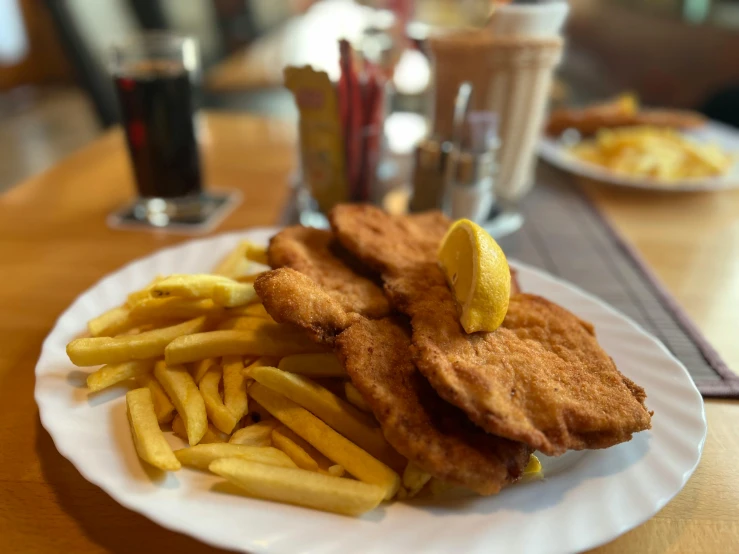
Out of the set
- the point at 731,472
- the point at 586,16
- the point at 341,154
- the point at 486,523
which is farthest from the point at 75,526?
the point at 586,16

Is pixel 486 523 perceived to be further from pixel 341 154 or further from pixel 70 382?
pixel 341 154

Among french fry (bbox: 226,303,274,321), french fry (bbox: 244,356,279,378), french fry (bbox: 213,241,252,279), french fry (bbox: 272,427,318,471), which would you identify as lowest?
french fry (bbox: 272,427,318,471)

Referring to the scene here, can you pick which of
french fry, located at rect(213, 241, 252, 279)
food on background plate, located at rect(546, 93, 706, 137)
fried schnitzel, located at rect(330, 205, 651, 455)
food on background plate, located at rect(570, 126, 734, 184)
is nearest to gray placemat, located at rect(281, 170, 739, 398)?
food on background plate, located at rect(570, 126, 734, 184)

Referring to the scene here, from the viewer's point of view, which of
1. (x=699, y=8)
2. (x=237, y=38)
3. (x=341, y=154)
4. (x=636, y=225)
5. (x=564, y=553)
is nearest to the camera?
(x=564, y=553)

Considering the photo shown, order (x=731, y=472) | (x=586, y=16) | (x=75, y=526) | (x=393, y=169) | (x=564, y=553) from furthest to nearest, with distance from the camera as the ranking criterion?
(x=586, y=16), (x=393, y=169), (x=731, y=472), (x=75, y=526), (x=564, y=553)

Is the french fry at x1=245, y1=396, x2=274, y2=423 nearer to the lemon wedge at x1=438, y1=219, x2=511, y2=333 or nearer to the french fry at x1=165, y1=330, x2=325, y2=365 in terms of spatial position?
the french fry at x1=165, y1=330, x2=325, y2=365

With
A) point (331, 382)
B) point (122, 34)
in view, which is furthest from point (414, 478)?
point (122, 34)

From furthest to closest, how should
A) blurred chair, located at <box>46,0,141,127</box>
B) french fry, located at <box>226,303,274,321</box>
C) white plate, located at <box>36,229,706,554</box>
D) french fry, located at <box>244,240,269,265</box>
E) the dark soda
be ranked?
blurred chair, located at <box>46,0,141,127</box> < the dark soda < french fry, located at <box>244,240,269,265</box> < french fry, located at <box>226,303,274,321</box> < white plate, located at <box>36,229,706,554</box>
